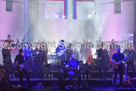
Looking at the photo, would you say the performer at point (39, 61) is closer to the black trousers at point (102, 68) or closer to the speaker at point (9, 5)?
the black trousers at point (102, 68)

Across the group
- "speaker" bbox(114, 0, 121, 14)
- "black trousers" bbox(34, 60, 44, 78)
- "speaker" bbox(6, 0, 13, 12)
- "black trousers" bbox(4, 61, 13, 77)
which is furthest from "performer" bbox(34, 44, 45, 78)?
"speaker" bbox(114, 0, 121, 14)

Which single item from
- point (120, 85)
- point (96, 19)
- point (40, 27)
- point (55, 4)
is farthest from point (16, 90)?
point (55, 4)

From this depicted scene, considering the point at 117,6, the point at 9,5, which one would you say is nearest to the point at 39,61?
the point at 9,5

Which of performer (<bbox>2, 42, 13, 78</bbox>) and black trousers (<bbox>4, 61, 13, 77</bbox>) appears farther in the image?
black trousers (<bbox>4, 61, 13, 77</bbox>)

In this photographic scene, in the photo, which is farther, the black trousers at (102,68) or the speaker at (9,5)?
the speaker at (9,5)

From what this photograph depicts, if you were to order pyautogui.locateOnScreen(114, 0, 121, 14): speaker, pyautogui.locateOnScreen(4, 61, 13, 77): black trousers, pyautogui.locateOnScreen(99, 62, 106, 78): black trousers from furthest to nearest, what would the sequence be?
pyautogui.locateOnScreen(114, 0, 121, 14): speaker, pyautogui.locateOnScreen(4, 61, 13, 77): black trousers, pyautogui.locateOnScreen(99, 62, 106, 78): black trousers

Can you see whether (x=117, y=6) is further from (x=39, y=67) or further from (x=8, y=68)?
(x=8, y=68)

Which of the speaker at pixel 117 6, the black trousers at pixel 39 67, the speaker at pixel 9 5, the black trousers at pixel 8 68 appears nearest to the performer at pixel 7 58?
the black trousers at pixel 8 68

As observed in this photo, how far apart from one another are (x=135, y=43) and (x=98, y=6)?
6285 mm

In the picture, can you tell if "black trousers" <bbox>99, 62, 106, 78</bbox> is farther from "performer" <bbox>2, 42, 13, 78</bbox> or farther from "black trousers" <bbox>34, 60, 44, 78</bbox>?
"performer" <bbox>2, 42, 13, 78</bbox>

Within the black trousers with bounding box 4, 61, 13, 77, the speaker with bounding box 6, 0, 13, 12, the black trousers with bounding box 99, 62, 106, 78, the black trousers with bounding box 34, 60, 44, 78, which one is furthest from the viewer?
the speaker with bounding box 6, 0, 13, 12

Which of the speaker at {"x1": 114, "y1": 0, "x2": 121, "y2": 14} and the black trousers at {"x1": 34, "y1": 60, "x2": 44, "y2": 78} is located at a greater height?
the speaker at {"x1": 114, "y1": 0, "x2": 121, "y2": 14}

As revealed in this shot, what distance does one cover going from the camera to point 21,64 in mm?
11414

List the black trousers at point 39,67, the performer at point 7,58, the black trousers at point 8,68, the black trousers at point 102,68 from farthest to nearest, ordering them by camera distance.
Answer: the black trousers at point 39,67
the black trousers at point 8,68
the performer at point 7,58
the black trousers at point 102,68
